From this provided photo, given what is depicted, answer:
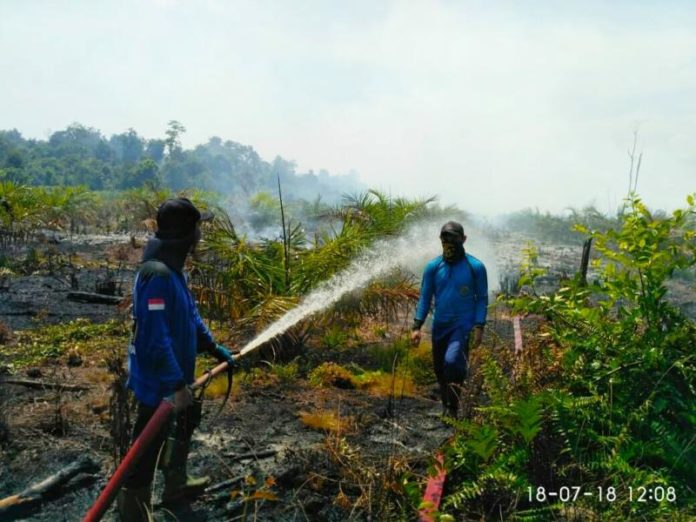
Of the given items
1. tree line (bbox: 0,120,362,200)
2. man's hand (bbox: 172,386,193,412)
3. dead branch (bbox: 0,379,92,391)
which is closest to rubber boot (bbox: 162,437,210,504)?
man's hand (bbox: 172,386,193,412)

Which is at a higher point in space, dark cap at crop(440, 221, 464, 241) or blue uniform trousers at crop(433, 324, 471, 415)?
dark cap at crop(440, 221, 464, 241)

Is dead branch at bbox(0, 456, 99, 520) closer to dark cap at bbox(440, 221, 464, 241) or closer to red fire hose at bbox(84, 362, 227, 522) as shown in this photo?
red fire hose at bbox(84, 362, 227, 522)

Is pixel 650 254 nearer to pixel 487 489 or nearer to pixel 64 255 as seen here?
pixel 487 489

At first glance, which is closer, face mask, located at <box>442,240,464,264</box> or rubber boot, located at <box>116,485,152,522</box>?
rubber boot, located at <box>116,485,152,522</box>

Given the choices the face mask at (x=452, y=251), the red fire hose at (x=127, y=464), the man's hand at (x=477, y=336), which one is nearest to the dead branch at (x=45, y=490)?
the red fire hose at (x=127, y=464)

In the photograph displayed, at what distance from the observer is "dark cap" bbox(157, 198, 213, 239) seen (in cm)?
348

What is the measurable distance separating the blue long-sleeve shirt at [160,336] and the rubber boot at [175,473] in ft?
2.12

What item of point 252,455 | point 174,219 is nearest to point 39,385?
point 252,455

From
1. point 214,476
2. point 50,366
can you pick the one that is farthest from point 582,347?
point 50,366

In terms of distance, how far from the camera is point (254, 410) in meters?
6.13

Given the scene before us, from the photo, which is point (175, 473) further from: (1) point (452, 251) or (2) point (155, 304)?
(1) point (452, 251)

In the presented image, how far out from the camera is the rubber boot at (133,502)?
3.53m

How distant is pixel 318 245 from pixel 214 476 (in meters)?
4.91

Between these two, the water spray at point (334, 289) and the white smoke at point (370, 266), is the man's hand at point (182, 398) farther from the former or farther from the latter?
the white smoke at point (370, 266)
